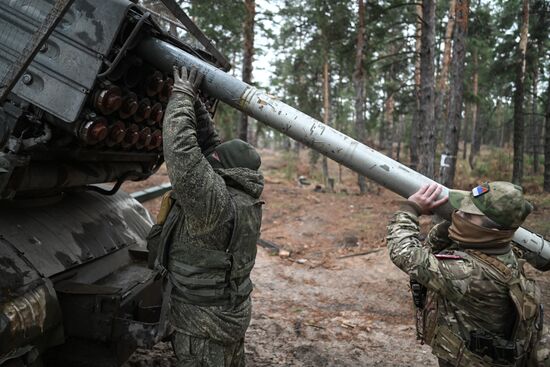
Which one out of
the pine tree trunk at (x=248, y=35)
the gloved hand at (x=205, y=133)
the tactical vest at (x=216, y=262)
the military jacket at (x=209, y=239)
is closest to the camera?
the military jacket at (x=209, y=239)

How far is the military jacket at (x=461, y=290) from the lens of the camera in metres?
2.47

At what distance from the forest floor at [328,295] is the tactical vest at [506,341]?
6.37 ft

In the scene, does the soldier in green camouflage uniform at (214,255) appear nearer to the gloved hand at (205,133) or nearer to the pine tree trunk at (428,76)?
the gloved hand at (205,133)

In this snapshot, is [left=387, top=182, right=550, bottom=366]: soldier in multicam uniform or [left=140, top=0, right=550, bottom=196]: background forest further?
[left=140, top=0, right=550, bottom=196]: background forest

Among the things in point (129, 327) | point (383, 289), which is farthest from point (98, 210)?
point (383, 289)

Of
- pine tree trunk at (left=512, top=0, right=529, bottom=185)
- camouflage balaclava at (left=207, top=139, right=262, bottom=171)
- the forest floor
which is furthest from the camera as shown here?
pine tree trunk at (left=512, top=0, right=529, bottom=185)

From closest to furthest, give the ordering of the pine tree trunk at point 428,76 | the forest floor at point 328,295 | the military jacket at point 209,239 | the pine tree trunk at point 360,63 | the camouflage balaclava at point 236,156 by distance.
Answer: the military jacket at point 209,239 < the camouflage balaclava at point 236,156 < the forest floor at point 328,295 < the pine tree trunk at point 428,76 < the pine tree trunk at point 360,63

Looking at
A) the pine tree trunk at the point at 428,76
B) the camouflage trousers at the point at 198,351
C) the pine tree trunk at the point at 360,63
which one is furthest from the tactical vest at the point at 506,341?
the pine tree trunk at the point at 360,63

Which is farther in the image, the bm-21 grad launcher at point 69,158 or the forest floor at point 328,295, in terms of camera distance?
the forest floor at point 328,295

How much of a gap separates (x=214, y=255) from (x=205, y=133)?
3.48ft

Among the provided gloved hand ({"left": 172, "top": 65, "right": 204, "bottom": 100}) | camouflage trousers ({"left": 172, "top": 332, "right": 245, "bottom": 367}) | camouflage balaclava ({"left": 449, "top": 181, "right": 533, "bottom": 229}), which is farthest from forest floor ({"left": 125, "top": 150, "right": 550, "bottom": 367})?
gloved hand ({"left": 172, "top": 65, "right": 204, "bottom": 100})

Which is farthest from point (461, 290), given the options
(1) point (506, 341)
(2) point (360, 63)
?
(2) point (360, 63)

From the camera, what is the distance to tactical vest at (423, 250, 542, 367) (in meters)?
2.47

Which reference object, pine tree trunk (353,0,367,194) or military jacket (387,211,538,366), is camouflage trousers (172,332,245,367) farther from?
pine tree trunk (353,0,367,194)
